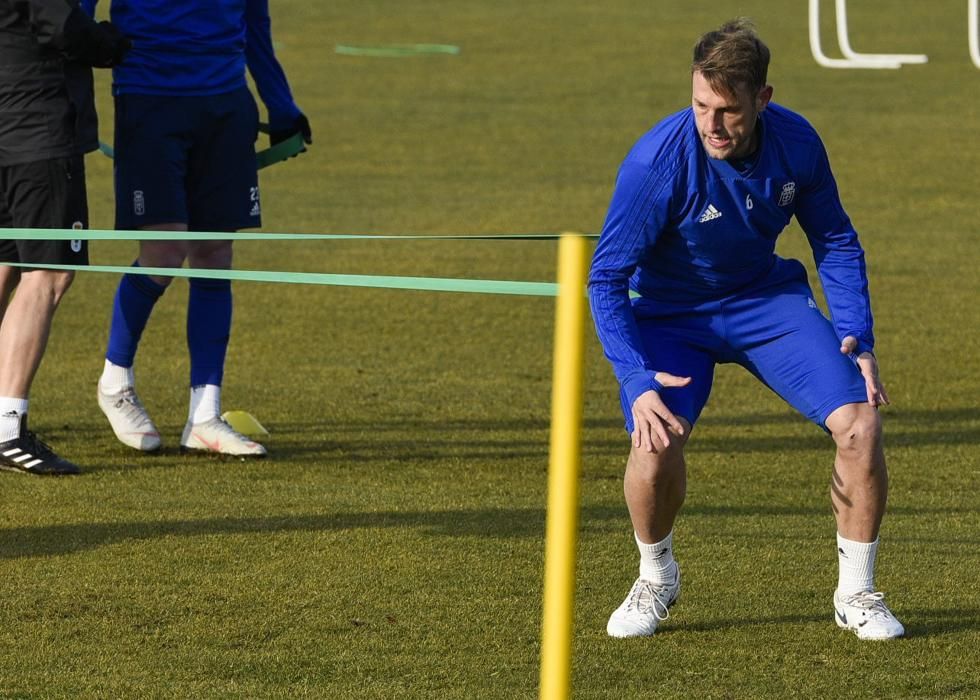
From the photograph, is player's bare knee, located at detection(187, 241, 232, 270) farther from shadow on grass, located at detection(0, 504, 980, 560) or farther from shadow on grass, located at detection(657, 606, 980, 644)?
shadow on grass, located at detection(657, 606, 980, 644)

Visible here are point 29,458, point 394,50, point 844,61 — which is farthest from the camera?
point 394,50

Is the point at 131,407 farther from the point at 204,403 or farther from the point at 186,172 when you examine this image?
the point at 186,172

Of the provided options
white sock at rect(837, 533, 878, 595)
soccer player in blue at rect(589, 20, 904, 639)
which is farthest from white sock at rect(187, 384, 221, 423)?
white sock at rect(837, 533, 878, 595)

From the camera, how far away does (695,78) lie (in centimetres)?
434

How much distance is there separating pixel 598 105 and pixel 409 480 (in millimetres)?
13212

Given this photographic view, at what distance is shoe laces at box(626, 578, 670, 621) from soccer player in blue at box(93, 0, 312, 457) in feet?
7.54

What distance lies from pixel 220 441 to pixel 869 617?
2.82 meters

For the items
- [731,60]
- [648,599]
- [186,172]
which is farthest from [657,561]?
[186,172]

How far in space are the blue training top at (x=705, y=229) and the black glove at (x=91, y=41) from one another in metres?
2.26

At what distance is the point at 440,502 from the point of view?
20.0 feet

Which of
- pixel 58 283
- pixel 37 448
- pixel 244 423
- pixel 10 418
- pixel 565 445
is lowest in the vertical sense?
pixel 244 423

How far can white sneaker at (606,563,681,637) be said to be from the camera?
4676mm

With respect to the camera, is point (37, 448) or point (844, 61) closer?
point (37, 448)

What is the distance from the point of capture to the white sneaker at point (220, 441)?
6633mm
